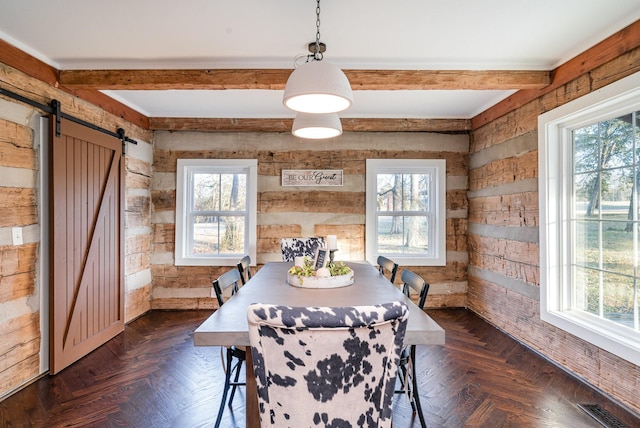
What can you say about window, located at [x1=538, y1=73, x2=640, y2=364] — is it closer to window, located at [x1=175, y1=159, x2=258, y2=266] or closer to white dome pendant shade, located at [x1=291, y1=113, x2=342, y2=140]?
white dome pendant shade, located at [x1=291, y1=113, x2=342, y2=140]

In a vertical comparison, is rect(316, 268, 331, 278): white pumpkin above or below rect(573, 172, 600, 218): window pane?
below

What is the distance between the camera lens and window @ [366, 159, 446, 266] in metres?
4.66

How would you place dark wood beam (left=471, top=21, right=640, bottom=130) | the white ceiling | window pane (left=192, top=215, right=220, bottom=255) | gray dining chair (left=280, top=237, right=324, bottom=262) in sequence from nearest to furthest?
the white ceiling → dark wood beam (left=471, top=21, right=640, bottom=130) → gray dining chair (left=280, top=237, right=324, bottom=262) → window pane (left=192, top=215, right=220, bottom=255)

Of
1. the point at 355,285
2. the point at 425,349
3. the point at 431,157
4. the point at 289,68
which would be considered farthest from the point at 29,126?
the point at 431,157

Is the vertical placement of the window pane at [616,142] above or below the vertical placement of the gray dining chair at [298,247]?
above

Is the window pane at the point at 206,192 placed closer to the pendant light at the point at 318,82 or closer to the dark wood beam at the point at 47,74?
the dark wood beam at the point at 47,74

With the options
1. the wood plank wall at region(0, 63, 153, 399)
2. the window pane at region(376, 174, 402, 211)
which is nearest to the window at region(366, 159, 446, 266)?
the window pane at region(376, 174, 402, 211)

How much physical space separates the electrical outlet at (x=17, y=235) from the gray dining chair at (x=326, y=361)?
8.03ft

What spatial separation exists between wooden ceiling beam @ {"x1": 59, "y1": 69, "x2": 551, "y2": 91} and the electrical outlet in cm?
127

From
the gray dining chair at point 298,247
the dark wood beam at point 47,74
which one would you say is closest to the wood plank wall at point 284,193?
the gray dining chair at point 298,247

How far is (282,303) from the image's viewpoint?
194 centimetres

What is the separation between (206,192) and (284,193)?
1.07 meters

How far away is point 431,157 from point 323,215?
5.37ft

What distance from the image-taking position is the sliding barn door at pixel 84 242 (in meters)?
2.87
